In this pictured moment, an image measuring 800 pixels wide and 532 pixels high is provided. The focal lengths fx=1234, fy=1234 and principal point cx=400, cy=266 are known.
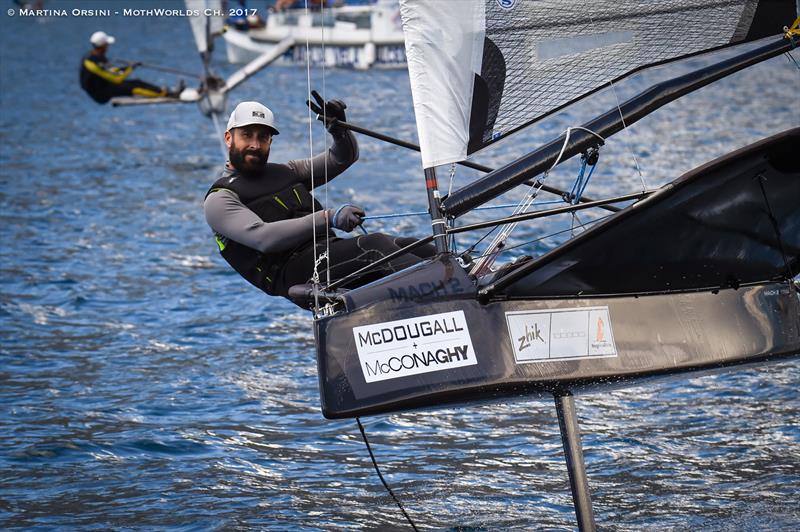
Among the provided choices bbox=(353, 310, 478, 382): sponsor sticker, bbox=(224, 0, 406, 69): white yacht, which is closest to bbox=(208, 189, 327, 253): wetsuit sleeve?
bbox=(353, 310, 478, 382): sponsor sticker

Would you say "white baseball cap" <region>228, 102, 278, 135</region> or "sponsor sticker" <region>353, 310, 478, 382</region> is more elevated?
"white baseball cap" <region>228, 102, 278, 135</region>

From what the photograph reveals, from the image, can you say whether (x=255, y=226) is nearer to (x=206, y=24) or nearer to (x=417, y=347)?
(x=417, y=347)

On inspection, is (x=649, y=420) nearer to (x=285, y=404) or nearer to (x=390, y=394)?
(x=285, y=404)

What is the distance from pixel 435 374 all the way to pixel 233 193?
61.3 inches

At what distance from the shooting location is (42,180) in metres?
16.7

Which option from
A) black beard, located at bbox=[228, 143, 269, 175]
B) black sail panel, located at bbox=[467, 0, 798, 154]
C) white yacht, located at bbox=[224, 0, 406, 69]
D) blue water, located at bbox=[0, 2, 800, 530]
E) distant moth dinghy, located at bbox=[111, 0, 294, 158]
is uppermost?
white yacht, located at bbox=[224, 0, 406, 69]

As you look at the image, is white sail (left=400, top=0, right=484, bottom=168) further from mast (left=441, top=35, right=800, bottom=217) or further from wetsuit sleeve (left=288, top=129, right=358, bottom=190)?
wetsuit sleeve (left=288, top=129, right=358, bottom=190)

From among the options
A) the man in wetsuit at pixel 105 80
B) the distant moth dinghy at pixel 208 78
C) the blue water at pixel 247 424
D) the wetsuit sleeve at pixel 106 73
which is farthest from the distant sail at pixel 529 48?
the wetsuit sleeve at pixel 106 73

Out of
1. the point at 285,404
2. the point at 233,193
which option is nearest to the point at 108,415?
the point at 285,404

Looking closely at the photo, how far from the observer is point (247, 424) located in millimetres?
→ 7562

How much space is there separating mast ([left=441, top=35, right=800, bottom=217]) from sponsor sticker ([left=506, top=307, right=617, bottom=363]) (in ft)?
1.59

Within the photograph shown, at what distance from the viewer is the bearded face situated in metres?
5.58

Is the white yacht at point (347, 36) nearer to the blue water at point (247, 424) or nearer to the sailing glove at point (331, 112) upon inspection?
the blue water at point (247, 424)

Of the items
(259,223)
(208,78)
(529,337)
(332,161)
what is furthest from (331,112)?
(208,78)
